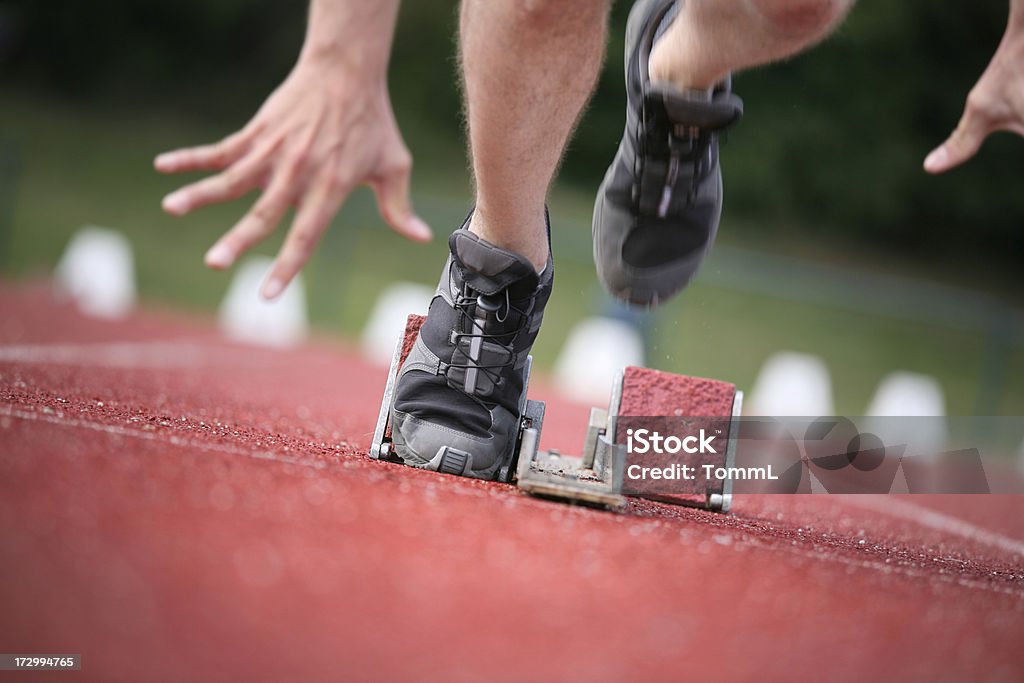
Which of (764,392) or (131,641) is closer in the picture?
(131,641)

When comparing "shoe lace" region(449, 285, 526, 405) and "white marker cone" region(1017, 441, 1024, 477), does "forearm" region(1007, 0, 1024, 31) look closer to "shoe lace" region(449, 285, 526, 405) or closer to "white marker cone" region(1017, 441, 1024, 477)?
"shoe lace" region(449, 285, 526, 405)

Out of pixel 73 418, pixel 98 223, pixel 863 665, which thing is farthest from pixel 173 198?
pixel 98 223

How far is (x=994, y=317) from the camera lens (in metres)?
9.77

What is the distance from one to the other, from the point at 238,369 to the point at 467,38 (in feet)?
12.7

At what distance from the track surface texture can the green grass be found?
6.21 meters

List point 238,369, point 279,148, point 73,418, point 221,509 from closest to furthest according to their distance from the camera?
point 221,509, point 73,418, point 279,148, point 238,369

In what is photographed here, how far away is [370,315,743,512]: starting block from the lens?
2.01m

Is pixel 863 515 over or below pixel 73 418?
over

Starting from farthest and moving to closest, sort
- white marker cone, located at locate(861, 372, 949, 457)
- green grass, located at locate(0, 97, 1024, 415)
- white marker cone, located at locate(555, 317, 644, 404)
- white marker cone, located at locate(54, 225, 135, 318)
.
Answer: green grass, located at locate(0, 97, 1024, 415) → white marker cone, located at locate(54, 225, 135, 318) → white marker cone, located at locate(555, 317, 644, 404) → white marker cone, located at locate(861, 372, 949, 457)

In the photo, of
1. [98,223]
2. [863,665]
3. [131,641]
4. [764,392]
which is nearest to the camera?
[131,641]

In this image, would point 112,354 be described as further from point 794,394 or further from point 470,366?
point 794,394

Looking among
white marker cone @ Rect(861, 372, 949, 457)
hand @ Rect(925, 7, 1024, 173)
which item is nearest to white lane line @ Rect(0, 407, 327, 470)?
hand @ Rect(925, 7, 1024, 173)

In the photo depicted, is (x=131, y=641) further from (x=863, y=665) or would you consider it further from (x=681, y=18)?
(x=681, y=18)

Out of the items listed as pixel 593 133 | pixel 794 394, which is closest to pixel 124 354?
pixel 794 394
